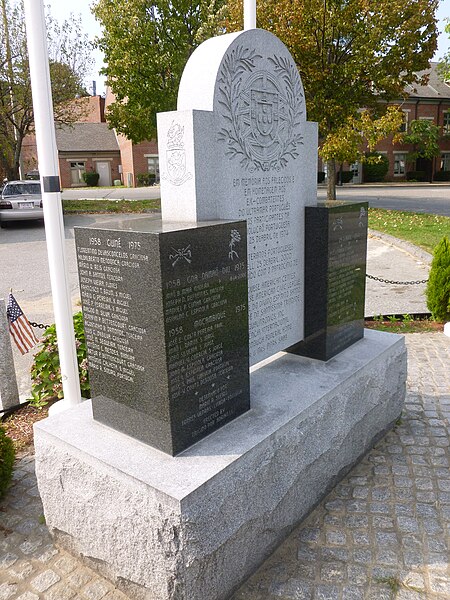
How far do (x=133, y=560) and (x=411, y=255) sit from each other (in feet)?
40.3

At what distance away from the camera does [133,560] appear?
2.98 m

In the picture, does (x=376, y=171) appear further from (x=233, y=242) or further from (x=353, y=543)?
(x=353, y=543)

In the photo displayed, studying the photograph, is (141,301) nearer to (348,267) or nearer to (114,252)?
(114,252)

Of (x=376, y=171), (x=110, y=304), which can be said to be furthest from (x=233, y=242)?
(x=376, y=171)

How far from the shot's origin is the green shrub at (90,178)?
51469mm

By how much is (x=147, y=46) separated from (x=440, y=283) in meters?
21.9

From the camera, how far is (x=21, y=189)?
69.1 feet

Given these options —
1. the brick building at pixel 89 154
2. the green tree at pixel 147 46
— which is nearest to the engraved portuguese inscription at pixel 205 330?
the green tree at pixel 147 46

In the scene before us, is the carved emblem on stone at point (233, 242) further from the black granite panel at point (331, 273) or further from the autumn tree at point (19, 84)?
the autumn tree at point (19, 84)

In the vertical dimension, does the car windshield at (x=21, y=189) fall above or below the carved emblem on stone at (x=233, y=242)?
above

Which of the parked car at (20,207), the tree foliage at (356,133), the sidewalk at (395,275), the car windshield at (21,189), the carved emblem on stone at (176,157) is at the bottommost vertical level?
the sidewalk at (395,275)

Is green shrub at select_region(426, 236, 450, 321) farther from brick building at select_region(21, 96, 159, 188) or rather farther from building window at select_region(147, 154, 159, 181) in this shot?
brick building at select_region(21, 96, 159, 188)

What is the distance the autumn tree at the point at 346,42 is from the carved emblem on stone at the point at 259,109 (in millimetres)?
15985

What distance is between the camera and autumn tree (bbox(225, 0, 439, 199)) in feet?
60.7
